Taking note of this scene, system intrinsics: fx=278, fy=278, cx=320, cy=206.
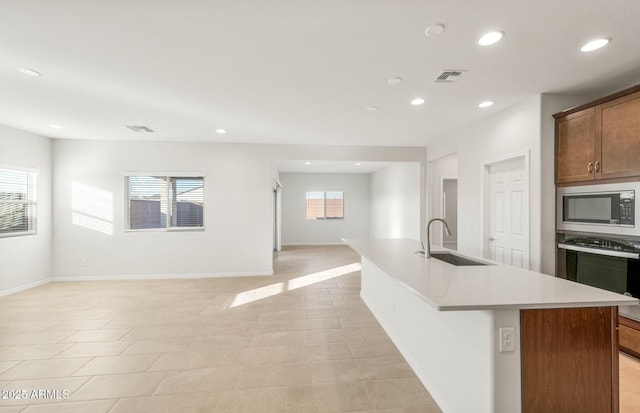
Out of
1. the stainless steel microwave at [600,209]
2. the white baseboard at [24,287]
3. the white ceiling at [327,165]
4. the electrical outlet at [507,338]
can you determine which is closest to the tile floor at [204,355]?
the white baseboard at [24,287]

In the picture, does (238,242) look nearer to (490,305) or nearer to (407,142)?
(407,142)

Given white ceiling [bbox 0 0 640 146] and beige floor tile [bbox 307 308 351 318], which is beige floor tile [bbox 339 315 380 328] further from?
white ceiling [bbox 0 0 640 146]

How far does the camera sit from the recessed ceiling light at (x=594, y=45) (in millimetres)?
2070

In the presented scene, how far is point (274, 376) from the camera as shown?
7.36ft

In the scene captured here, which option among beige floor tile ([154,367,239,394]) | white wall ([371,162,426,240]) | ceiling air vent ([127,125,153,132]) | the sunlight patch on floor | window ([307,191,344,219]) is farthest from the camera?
window ([307,191,344,219])

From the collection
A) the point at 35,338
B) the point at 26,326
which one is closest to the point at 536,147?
the point at 35,338

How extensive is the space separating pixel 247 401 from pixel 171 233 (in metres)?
4.23

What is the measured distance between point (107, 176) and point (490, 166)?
6548mm

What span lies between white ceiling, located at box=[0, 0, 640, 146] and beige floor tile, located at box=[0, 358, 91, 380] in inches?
103

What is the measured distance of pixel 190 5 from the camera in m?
1.70

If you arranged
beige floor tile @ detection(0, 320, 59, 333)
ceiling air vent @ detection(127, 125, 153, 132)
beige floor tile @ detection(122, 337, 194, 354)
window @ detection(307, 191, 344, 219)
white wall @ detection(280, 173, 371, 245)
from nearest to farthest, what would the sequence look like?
beige floor tile @ detection(122, 337, 194, 354), beige floor tile @ detection(0, 320, 59, 333), ceiling air vent @ detection(127, 125, 153, 132), white wall @ detection(280, 173, 371, 245), window @ detection(307, 191, 344, 219)

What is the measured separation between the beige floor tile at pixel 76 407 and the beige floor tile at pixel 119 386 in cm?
5

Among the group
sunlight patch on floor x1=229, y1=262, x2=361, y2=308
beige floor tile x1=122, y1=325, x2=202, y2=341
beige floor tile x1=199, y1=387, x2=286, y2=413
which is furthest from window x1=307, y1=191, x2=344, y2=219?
beige floor tile x1=199, y1=387, x2=286, y2=413

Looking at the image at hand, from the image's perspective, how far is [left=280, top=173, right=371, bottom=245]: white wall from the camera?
9922 mm
